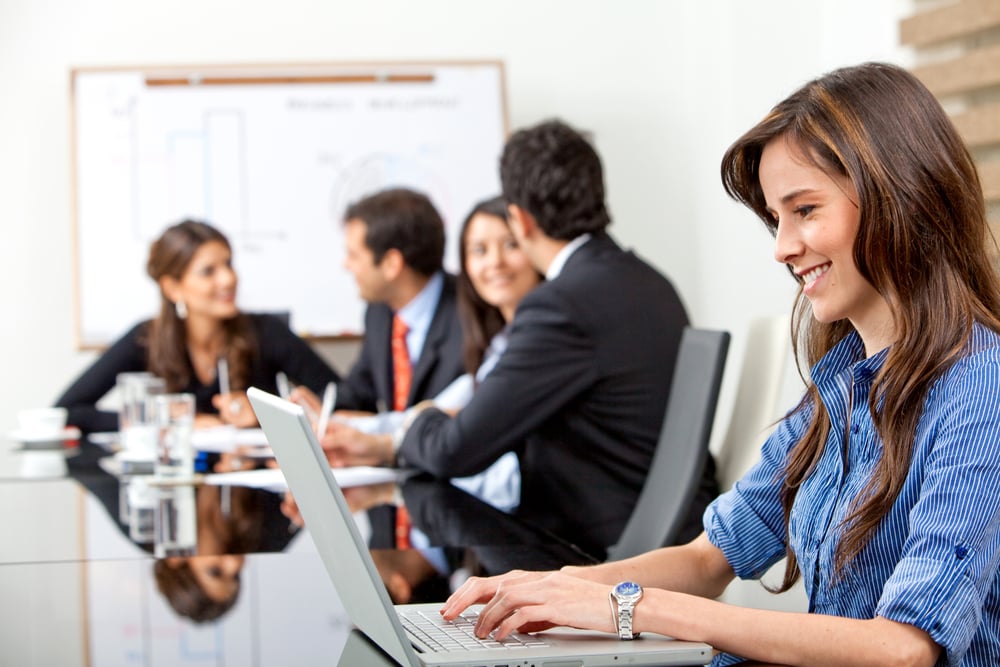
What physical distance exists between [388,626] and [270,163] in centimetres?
381

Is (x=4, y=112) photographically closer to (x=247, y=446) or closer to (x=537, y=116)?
(x=537, y=116)

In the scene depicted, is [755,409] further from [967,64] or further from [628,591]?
[628,591]

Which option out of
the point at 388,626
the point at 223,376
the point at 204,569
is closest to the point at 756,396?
the point at 204,569

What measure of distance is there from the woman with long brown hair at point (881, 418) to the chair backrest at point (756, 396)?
Answer: 1105 mm

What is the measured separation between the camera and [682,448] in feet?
6.93

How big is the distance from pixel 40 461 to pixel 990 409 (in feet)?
8.00

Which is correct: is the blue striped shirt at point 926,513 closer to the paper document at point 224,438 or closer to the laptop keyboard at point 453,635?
the laptop keyboard at point 453,635

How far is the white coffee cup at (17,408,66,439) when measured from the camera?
3.30 meters

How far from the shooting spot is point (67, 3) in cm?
469

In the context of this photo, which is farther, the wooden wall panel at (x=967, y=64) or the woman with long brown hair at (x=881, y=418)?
the wooden wall panel at (x=967, y=64)

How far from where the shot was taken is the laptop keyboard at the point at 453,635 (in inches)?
41.6

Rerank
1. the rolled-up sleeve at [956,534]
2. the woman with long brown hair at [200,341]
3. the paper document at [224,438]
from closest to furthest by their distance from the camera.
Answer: the rolled-up sleeve at [956,534] → the paper document at [224,438] → the woman with long brown hair at [200,341]

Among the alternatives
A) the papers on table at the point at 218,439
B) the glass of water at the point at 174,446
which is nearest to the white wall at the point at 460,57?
the papers on table at the point at 218,439

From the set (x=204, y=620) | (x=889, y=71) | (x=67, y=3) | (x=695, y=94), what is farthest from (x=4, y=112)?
(x=889, y=71)
